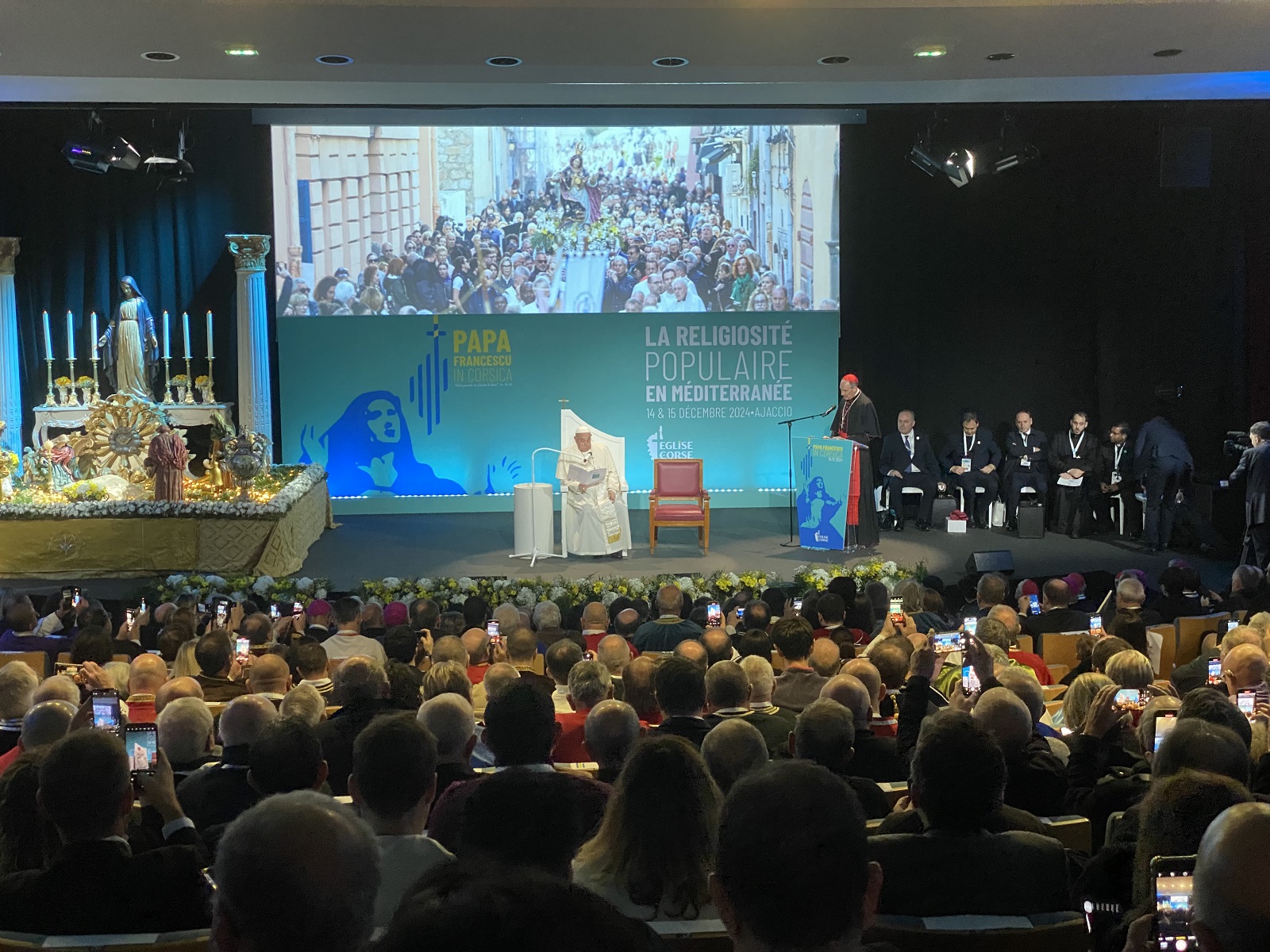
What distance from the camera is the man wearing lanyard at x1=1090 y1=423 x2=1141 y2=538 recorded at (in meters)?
10.8

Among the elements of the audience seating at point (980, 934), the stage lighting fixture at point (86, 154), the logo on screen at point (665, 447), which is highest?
the stage lighting fixture at point (86, 154)

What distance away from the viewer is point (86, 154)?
999cm

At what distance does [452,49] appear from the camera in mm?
6902

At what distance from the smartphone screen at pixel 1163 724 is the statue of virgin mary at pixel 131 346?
32.7 feet

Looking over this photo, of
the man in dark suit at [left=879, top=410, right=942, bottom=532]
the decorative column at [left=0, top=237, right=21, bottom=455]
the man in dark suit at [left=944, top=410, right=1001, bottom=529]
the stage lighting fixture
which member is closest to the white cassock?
the man in dark suit at [left=879, top=410, right=942, bottom=532]

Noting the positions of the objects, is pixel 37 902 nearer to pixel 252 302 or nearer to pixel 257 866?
pixel 257 866

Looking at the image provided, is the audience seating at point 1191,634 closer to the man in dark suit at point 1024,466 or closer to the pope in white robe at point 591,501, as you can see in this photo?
the pope in white robe at point 591,501

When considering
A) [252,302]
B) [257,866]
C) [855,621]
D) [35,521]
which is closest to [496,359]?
[252,302]

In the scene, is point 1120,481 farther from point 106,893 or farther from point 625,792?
point 106,893

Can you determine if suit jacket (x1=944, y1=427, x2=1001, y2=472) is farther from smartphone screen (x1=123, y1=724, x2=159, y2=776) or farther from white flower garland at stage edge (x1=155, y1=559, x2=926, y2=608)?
smartphone screen (x1=123, y1=724, x2=159, y2=776)

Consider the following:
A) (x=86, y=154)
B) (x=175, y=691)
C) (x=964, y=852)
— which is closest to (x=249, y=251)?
(x=86, y=154)

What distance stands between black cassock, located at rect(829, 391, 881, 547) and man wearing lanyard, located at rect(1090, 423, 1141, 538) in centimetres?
212

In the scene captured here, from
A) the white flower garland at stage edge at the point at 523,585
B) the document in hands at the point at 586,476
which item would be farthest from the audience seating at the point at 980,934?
the document in hands at the point at 586,476

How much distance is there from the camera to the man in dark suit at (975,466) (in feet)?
36.7
